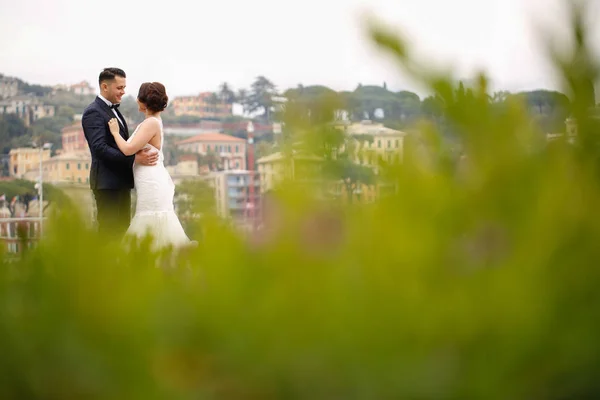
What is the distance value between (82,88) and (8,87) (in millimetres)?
7535

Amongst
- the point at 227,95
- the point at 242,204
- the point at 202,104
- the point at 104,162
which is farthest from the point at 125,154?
the point at 202,104

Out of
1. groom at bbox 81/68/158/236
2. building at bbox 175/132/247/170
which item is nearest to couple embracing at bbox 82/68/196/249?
groom at bbox 81/68/158/236

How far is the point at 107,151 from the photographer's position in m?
5.94

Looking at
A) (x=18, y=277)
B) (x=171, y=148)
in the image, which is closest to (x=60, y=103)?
(x=171, y=148)

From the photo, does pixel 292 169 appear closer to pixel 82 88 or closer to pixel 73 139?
pixel 73 139

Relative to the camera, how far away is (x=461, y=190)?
0.71 metres

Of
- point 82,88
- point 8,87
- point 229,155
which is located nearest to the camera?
point 229,155

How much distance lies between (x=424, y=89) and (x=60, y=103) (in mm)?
83629

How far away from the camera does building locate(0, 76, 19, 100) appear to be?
280 feet

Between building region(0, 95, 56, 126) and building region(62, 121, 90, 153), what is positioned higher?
building region(0, 95, 56, 126)

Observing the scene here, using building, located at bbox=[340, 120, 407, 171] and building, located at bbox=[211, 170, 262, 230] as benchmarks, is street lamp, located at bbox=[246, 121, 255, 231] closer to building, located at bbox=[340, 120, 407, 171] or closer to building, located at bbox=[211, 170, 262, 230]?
building, located at bbox=[211, 170, 262, 230]

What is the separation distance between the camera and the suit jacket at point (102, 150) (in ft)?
19.5

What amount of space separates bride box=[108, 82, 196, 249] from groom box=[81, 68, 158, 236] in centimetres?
7

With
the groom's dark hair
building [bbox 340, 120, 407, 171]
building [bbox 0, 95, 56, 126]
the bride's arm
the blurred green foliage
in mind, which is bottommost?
the blurred green foliage
